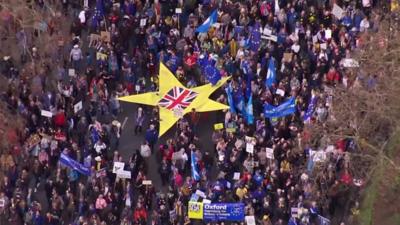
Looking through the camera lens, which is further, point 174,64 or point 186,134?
point 174,64

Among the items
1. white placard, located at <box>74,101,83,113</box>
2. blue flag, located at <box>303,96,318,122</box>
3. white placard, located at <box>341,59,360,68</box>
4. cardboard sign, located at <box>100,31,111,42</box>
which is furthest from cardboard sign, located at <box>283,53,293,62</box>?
white placard, located at <box>74,101,83,113</box>

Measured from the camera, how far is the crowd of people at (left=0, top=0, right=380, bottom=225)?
34.0 metres

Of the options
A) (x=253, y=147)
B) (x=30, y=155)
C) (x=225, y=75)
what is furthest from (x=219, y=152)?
(x=30, y=155)

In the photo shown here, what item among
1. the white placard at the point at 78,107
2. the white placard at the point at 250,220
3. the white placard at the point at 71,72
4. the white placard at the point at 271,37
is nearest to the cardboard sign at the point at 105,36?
the white placard at the point at 71,72

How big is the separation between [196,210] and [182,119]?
14.0 feet

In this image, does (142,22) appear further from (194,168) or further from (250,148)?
(250,148)

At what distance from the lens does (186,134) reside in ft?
119

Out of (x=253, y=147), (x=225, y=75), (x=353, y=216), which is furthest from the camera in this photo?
(x=225, y=75)

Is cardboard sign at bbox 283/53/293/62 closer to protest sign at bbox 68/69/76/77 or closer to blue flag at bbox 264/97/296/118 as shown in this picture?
blue flag at bbox 264/97/296/118

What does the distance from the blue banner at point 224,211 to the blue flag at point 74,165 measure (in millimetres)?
4332

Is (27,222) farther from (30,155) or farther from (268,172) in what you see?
(268,172)

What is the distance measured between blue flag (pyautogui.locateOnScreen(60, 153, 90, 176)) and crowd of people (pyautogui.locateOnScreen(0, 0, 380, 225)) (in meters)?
0.17

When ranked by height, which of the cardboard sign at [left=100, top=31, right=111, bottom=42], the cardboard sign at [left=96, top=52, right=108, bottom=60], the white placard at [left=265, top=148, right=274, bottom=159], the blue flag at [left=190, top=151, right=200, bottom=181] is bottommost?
the blue flag at [left=190, top=151, right=200, bottom=181]

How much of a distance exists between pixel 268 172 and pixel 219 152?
2.05 m
